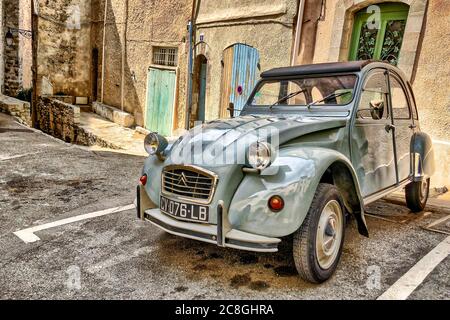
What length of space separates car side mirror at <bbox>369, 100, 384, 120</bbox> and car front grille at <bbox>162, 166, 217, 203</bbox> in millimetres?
1818

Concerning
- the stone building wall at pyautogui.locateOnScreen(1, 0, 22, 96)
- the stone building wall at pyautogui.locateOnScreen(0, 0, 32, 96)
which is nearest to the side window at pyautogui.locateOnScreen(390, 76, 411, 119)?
the stone building wall at pyautogui.locateOnScreen(0, 0, 32, 96)

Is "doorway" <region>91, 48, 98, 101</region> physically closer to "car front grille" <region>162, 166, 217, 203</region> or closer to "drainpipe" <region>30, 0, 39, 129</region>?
"drainpipe" <region>30, 0, 39, 129</region>

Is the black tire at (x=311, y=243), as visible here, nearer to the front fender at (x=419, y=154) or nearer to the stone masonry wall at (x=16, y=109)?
the front fender at (x=419, y=154)

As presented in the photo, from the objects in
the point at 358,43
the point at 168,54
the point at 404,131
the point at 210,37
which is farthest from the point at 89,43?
the point at 404,131

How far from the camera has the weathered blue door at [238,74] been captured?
28.6 ft

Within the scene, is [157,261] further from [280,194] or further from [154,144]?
[280,194]

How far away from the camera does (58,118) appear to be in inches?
546

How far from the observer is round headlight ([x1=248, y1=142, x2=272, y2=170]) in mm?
2479

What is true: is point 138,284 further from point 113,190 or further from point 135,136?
point 135,136

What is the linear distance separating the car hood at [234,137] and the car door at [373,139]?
11.4 inches

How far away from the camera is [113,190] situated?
16.7 ft

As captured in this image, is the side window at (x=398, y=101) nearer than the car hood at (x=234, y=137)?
No

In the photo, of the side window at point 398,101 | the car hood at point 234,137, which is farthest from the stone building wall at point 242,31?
the car hood at point 234,137

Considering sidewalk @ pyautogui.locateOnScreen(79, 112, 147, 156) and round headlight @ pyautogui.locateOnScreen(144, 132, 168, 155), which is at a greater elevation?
round headlight @ pyautogui.locateOnScreen(144, 132, 168, 155)
